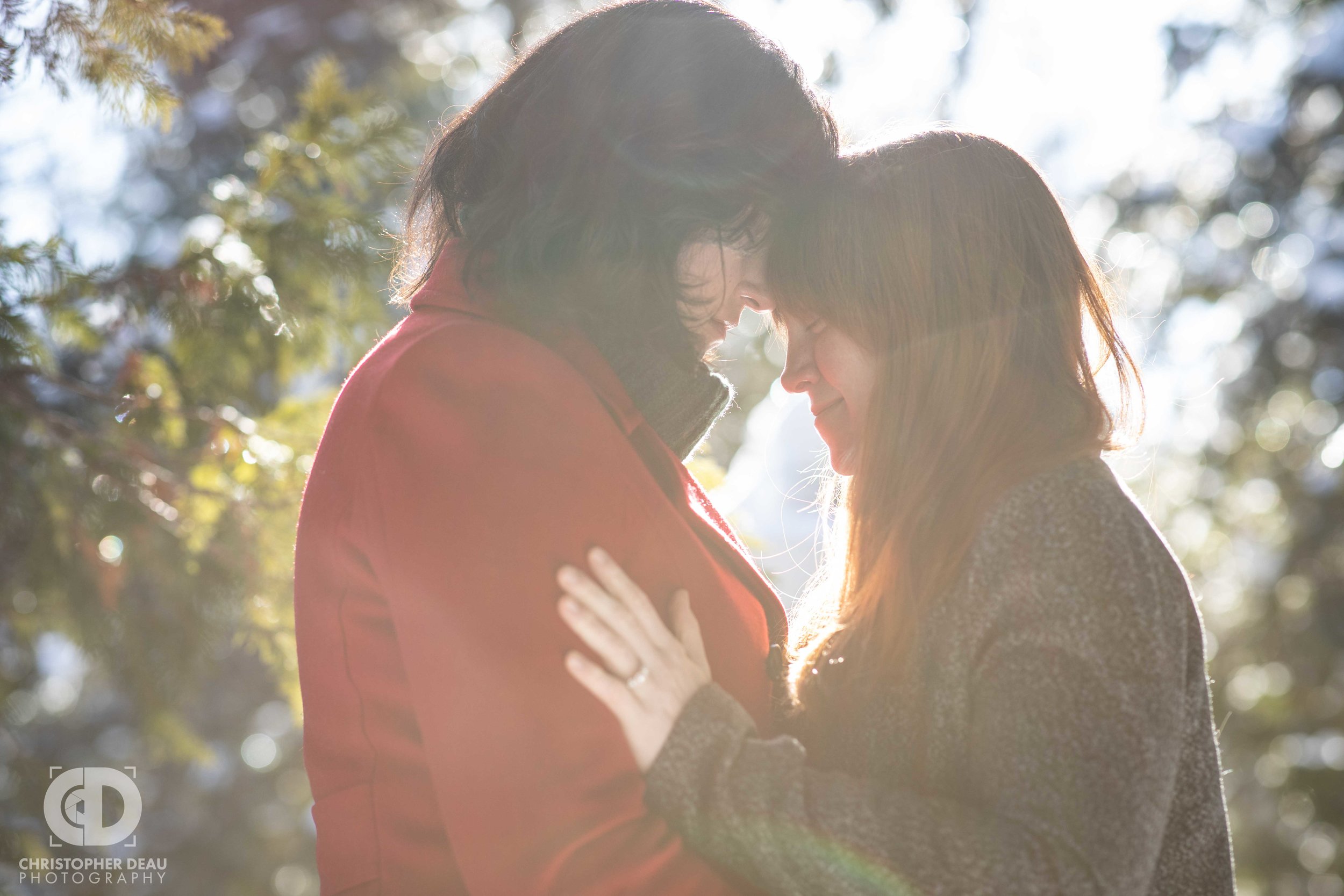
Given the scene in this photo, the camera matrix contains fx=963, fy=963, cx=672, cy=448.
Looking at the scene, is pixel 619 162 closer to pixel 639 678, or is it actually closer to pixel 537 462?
pixel 537 462

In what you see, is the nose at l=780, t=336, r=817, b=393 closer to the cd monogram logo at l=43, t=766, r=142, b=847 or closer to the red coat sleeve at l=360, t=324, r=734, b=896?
the red coat sleeve at l=360, t=324, r=734, b=896

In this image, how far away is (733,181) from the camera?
141 centimetres

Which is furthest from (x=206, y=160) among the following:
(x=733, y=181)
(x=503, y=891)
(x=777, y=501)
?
(x=503, y=891)

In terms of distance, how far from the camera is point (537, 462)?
1191mm

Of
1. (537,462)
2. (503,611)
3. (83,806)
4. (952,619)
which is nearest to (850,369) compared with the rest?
(952,619)

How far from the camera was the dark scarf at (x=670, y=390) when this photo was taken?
4.77 ft

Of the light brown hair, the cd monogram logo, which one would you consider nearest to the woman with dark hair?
the light brown hair

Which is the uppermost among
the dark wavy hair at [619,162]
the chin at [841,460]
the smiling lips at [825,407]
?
the dark wavy hair at [619,162]

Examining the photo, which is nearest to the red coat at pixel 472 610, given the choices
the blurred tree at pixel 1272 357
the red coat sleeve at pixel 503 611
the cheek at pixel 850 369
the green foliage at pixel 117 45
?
the red coat sleeve at pixel 503 611

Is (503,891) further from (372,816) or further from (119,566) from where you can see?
(119,566)

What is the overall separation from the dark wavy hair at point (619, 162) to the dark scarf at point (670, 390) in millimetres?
22

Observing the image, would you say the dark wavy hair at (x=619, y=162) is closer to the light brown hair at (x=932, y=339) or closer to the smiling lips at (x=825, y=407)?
the light brown hair at (x=932, y=339)

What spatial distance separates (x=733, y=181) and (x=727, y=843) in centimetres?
91

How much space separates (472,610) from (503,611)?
4 cm
